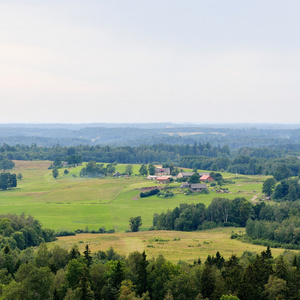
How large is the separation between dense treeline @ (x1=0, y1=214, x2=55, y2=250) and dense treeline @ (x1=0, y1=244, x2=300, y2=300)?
59.5 ft

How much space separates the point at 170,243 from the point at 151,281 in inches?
1014

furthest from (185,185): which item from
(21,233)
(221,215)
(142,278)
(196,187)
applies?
(142,278)

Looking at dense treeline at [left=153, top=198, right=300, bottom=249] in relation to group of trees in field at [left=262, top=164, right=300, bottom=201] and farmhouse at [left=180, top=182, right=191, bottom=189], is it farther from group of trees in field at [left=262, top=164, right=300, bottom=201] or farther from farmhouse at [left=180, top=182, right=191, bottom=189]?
farmhouse at [left=180, top=182, right=191, bottom=189]

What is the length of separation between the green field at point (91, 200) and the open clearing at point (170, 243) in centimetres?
964

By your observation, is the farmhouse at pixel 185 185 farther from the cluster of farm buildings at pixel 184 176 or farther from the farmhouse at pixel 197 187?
the farmhouse at pixel 197 187

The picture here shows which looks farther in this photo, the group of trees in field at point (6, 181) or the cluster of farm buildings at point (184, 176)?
the group of trees in field at point (6, 181)

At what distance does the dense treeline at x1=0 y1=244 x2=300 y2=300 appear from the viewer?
3712cm

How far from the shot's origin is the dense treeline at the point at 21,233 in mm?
61188

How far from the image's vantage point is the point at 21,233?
63188 mm

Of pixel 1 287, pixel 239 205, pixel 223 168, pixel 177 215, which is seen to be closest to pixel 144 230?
pixel 177 215

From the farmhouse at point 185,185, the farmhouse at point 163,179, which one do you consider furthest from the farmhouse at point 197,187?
the farmhouse at point 163,179

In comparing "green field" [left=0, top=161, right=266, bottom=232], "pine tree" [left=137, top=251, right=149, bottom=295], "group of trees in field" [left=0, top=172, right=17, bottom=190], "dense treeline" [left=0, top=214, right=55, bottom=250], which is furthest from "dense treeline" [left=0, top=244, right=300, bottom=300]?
"group of trees in field" [left=0, top=172, right=17, bottom=190]

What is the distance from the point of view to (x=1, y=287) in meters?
38.2

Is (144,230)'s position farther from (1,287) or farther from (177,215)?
(1,287)
